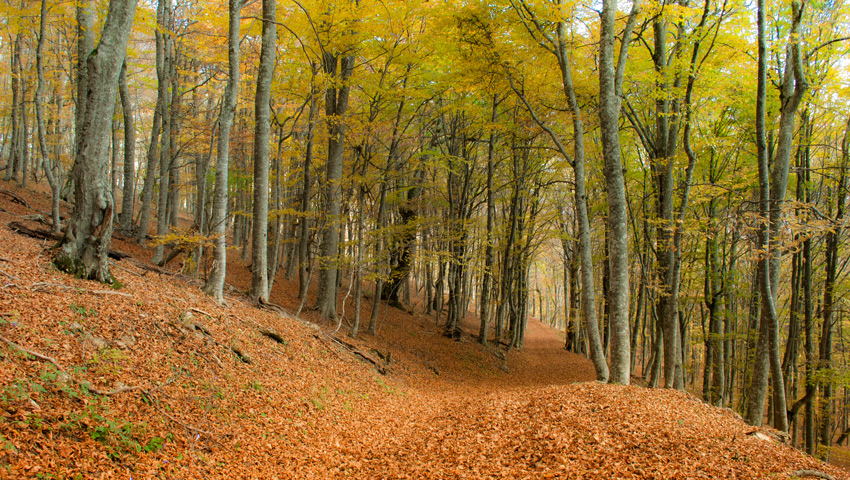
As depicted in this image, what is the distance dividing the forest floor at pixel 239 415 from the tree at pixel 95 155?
A: 0.35 meters

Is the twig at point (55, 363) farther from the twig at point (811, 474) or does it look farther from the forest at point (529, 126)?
the twig at point (811, 474)

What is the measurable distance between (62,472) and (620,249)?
7.79m

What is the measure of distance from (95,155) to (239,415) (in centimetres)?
370

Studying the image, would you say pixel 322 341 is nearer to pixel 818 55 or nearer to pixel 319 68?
pixel 319 68

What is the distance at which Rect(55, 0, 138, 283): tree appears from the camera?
5.09 m

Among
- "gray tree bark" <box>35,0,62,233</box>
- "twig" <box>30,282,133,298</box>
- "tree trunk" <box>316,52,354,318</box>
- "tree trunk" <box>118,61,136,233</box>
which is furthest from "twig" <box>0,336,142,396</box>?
"tree trunk" <box>118,61,136,233</box>

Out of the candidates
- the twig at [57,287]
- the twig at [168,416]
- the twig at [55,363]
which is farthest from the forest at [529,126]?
the twig at [168,416]

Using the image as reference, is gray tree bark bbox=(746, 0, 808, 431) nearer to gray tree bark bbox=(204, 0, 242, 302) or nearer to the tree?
gray tree bark bbox=(204, 0, 242, 302)

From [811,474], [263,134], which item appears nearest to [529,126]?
[263,134]

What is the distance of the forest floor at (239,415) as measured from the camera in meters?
3.19

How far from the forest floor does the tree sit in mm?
348

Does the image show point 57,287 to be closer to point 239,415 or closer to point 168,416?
→ point 168,416

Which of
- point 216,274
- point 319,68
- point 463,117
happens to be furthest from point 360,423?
point 463,117

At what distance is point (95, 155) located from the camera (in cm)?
513
